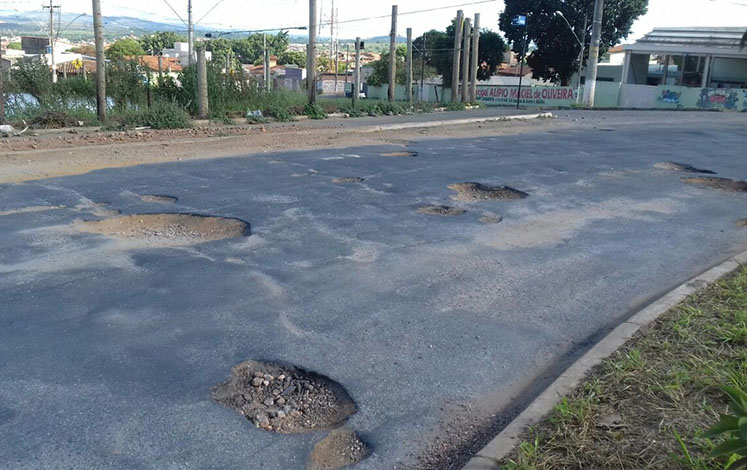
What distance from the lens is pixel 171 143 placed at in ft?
49.2

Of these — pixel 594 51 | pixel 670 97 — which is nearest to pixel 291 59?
pixel 670 97

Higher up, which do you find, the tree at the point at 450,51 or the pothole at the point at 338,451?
the tree at the point at 450,51

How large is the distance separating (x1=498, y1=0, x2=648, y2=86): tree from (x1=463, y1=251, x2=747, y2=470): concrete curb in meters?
47.9

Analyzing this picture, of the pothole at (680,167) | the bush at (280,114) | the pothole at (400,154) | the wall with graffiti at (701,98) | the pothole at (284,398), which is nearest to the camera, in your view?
the pothole at (284,398)

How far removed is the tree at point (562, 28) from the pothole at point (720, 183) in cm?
4094

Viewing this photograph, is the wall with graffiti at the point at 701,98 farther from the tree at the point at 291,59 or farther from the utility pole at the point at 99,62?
the tree at the point at 291,59

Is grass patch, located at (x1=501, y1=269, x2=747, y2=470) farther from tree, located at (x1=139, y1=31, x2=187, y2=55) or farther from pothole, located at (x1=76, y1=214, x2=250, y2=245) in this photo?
tree, located at (x1=139, y1=31, x2=187, y2=55)

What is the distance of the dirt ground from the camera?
1189 cm

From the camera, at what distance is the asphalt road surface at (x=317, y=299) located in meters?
3.88

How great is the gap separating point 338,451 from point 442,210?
5.90 metres

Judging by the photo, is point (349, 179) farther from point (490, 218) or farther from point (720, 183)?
point (720, 183)

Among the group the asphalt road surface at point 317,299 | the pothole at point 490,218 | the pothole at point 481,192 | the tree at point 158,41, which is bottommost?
the asphalt road surface at point 317,299

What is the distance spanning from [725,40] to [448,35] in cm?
2300

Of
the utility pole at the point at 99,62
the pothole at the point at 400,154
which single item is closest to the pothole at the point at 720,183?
the pothole at the point at 400,154
